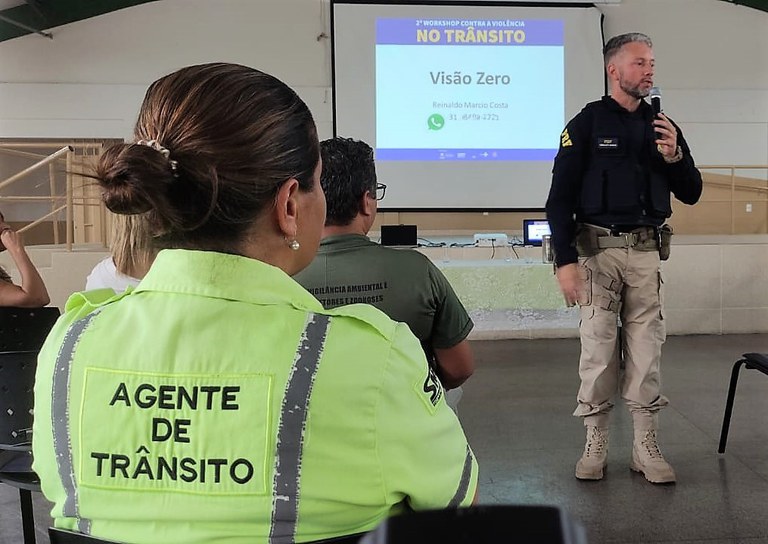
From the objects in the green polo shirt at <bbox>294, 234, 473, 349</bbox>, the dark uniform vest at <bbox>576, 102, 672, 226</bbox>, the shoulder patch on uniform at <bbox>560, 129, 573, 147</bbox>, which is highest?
the shoulder patch on uniform at <bbox>560, 129, 573, 147</bbox>

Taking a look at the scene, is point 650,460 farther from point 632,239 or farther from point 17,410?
Result: point 17,410

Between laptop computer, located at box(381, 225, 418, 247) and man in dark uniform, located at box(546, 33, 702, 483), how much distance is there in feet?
6.32

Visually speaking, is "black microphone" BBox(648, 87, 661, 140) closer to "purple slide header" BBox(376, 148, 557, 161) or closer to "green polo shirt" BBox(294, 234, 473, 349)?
"green polo shirt" BBox(294, 234, 473, 349)

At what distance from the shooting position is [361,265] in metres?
1.51

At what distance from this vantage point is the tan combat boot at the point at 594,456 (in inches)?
94.6

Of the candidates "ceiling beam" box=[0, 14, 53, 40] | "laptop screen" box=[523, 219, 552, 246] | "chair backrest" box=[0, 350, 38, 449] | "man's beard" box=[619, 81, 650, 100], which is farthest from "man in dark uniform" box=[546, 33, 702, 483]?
"ceiling beam" box=[0, 14, 53, 40]

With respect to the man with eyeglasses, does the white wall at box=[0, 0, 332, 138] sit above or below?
above

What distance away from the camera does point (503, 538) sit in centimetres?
46

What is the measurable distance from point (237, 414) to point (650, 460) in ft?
7.08

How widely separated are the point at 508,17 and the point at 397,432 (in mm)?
5502

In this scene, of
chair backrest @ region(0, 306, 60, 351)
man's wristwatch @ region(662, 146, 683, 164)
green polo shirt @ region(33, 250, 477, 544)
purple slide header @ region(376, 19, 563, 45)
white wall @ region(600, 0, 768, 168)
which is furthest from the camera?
white wall @ region(600, 0, 768, 168)

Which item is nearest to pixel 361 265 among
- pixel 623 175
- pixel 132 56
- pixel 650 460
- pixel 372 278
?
pixel 372 278

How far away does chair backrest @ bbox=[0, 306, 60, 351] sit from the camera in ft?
6.54

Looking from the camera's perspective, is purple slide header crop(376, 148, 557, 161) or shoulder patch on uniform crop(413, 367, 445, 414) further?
purple slide header crop(376, 148, 557, 161)
